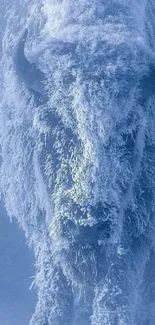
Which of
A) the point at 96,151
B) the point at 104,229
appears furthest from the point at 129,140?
the point at 104,229

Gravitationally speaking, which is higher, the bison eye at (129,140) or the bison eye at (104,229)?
the bison eye at (129,140)

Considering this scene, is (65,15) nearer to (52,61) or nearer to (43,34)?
(43,34)

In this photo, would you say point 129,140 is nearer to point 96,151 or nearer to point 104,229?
point 96,151

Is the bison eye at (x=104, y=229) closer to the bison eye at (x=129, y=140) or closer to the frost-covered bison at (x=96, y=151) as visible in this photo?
the frost-covered bison at (x=96, y=151)

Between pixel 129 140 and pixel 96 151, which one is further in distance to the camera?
pixel 129 140

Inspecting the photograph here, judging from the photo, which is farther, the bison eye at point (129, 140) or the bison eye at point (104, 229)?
the bison eye at point (129, 140)

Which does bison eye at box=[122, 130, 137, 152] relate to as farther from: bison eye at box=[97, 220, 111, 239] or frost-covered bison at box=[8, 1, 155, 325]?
bison eye at box=[97, 220, 111, 239]

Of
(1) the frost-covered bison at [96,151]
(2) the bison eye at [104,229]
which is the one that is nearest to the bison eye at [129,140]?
(1) the frost-covered bison at [96,151]

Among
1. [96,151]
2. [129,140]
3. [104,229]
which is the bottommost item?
[104,229]

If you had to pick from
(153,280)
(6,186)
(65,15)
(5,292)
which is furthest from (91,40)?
(5,292)

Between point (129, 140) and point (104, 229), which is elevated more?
point (129, 140)

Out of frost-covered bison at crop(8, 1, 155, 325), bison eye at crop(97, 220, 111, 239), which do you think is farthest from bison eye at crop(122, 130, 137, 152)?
bison eye at crop(97, 220, 111, 239)
